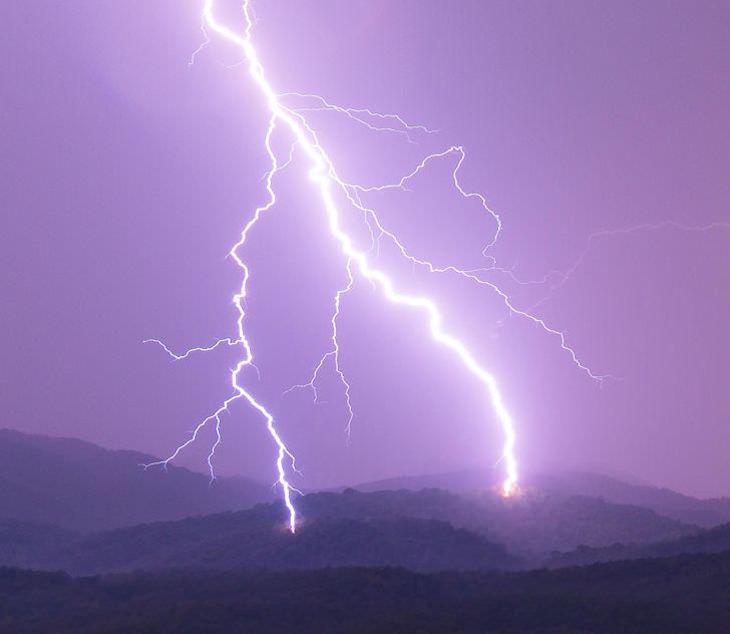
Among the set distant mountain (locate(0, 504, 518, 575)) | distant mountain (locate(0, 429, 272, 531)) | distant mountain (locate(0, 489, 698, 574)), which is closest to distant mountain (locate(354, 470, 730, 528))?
distant mountain (locate(0, 489, 698, 574))

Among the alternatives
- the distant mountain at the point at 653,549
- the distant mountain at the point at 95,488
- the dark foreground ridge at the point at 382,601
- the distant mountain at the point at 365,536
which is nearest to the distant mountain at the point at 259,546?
the distant mountain at the point at 365,536

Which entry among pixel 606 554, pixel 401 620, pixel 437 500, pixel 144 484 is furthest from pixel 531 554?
pixel 144 484

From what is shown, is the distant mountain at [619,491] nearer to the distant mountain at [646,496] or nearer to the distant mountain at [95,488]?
the distant mountain at [646,496]

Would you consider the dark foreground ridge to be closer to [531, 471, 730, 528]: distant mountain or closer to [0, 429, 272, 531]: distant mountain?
[531, 471, 730, 528]: distant mountain

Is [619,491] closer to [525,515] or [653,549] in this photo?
[525,515]

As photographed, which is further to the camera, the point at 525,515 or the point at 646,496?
the point at 646,496

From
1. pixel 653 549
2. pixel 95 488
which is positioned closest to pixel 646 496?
pixel 653 549
